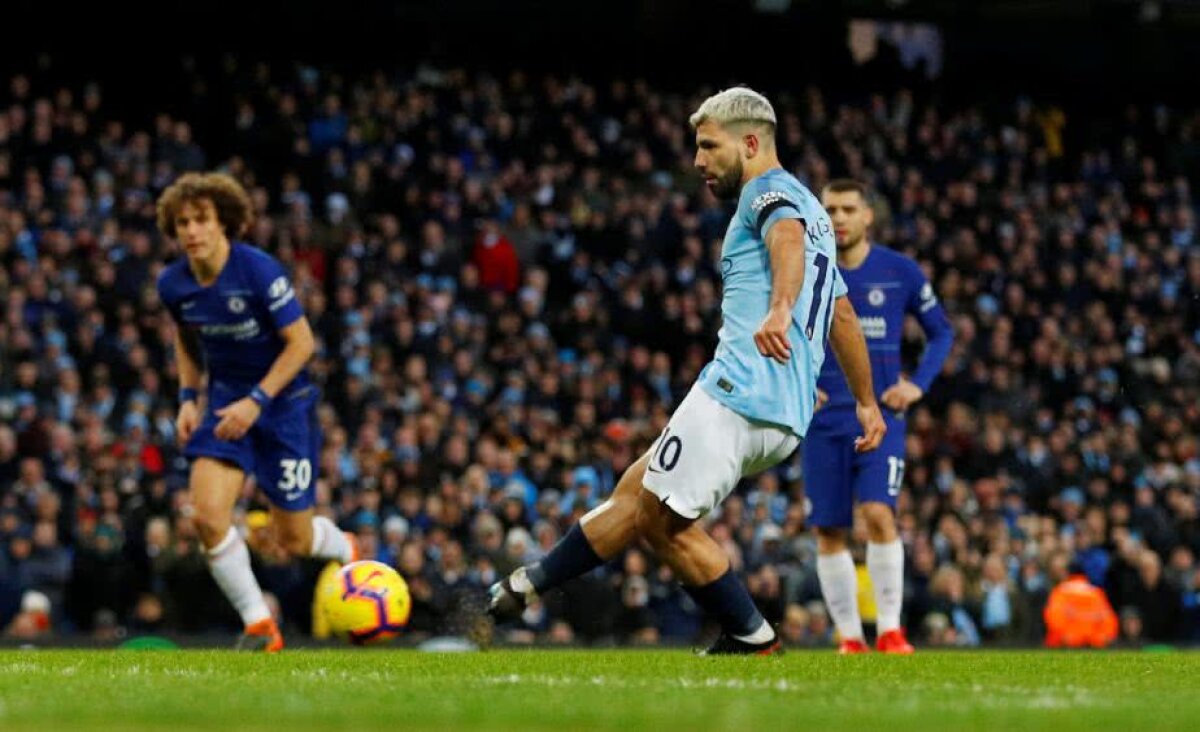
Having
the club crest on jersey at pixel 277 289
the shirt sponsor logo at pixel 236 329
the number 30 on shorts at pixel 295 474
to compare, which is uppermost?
the club crest on jersey at pixel 277 289

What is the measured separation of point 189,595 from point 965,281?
12.8m

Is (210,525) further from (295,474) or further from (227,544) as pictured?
(295,474)

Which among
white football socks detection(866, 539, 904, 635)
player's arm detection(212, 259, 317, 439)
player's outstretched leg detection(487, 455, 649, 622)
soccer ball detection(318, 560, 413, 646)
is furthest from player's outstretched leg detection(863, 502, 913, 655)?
player's arm detection(212, 259, 317, 439)

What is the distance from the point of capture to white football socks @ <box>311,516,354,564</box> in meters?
11.8

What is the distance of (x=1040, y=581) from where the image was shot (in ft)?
64.7

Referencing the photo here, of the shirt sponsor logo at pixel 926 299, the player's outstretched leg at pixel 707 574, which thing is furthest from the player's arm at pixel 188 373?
the shirt sponsor logo at pixel 926 299

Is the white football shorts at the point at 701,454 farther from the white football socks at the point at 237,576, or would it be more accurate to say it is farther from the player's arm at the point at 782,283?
the white football socks at the point at 237,576

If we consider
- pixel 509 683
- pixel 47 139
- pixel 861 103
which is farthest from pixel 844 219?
pixel 861 103

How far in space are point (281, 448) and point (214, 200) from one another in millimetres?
1378

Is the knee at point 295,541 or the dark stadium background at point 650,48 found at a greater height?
the dark stadium background at point 650,48

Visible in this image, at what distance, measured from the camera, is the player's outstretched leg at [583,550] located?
29.4ft

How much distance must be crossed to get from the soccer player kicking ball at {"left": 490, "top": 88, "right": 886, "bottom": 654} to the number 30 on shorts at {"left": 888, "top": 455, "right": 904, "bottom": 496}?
238cm

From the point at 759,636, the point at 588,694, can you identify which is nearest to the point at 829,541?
the point at 759,636

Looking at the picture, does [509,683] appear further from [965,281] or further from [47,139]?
[965,281]
